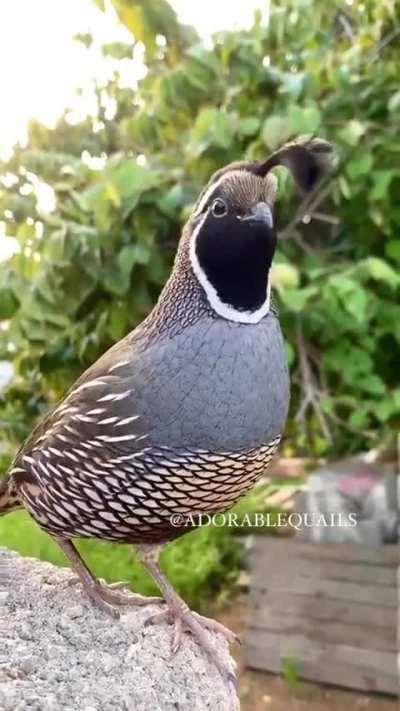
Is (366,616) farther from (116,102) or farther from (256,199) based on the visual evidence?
(256,199)

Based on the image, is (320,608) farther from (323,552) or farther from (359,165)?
(359,165)

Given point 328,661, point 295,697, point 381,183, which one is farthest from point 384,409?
point 295,697

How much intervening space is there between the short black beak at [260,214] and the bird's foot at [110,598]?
59 centimetres

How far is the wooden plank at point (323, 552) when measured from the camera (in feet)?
6.96

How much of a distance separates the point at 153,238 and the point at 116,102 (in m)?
0.47

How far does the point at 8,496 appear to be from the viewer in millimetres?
1236

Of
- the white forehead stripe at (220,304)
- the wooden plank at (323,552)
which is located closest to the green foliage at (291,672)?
the wooden plank at (323,552)

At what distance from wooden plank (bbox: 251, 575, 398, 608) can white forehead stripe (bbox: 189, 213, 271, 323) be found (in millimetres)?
1353

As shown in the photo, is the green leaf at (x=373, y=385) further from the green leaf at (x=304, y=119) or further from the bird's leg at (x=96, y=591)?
the bird's leg at (x=96, y=591)

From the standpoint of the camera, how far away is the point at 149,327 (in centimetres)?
104

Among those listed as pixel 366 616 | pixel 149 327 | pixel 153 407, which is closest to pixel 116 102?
pixel 149 327

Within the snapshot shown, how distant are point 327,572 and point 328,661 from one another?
25cm

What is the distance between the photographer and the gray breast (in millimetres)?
943

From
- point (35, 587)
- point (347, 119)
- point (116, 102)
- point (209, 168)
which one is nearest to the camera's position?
point (35, 587)
